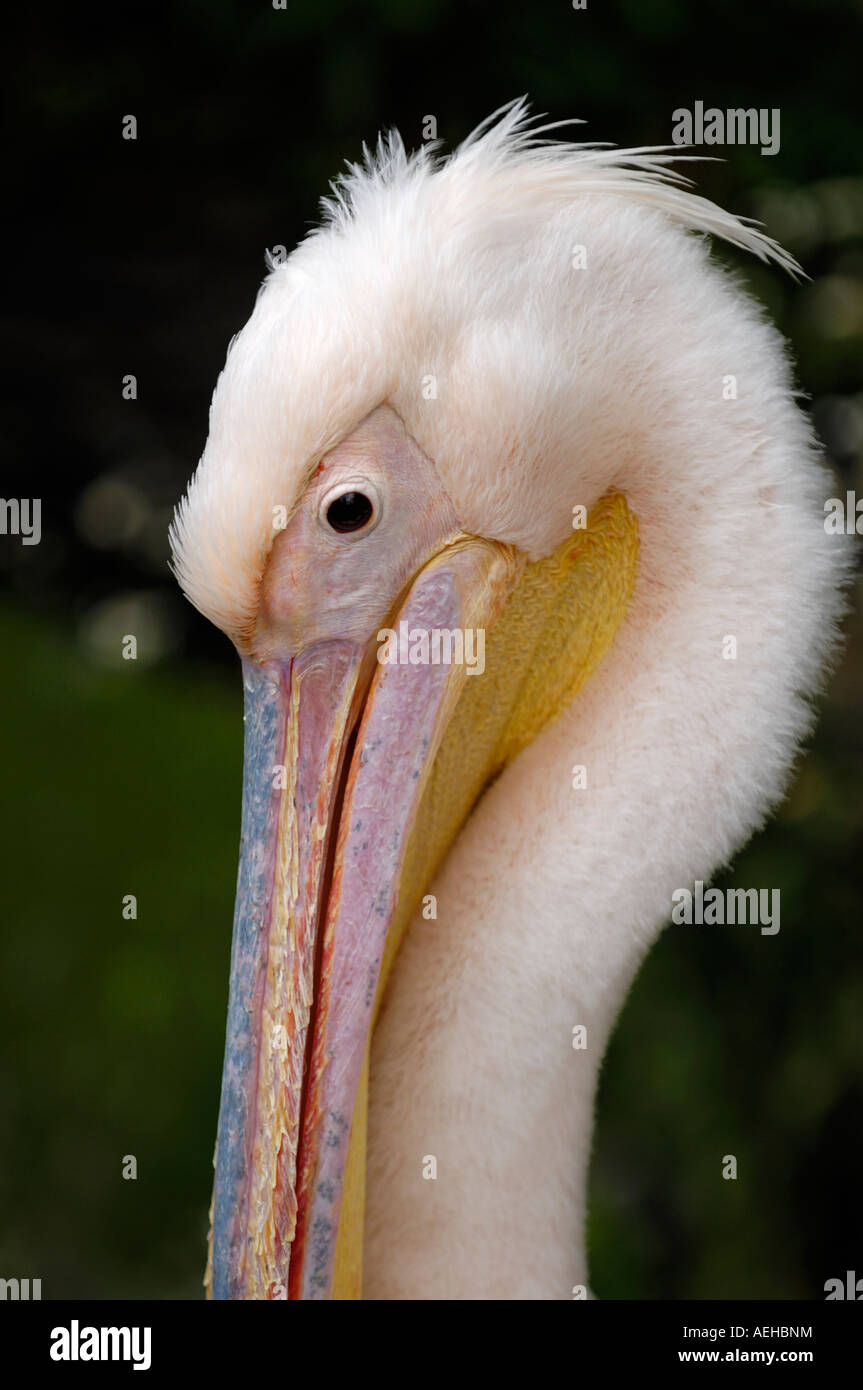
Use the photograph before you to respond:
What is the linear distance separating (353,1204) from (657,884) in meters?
0.60

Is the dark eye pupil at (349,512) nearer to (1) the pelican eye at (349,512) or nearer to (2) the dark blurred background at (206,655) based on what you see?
(1) the pelican eye at (349,512)

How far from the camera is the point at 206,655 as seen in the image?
5527 mm

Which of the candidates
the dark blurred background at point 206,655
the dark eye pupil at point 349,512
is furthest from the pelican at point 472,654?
the dark blurred background at point 206,655

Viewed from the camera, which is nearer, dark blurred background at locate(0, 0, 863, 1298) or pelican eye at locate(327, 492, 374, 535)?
pelican eye at locate(327, 492, 374, 535)

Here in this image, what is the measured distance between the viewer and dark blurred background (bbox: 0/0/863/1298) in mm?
3387

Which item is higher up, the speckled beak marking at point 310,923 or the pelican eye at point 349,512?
the pelican eye at point 349,512

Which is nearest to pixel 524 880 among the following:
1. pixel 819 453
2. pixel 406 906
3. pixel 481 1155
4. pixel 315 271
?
pixel 406 906

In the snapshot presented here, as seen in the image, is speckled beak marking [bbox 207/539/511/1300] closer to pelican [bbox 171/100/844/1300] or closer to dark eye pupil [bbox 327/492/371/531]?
pelican [bbox 171/100/844/1300]

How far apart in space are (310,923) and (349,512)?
552 millimetres

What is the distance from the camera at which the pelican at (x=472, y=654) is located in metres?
1.78

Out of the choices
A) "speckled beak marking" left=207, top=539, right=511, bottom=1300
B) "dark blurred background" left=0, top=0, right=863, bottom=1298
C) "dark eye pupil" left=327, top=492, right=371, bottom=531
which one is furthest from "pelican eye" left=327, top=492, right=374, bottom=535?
"dark blurred background" left=0, top=0, right=863, bottom=1298

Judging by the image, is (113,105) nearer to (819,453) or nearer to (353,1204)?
(819,453)

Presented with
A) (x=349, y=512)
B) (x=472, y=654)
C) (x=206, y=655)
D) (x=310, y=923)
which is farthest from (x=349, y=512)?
(x=206, y=655)

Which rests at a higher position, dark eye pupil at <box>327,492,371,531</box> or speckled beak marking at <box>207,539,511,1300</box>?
dark eye pupil at <box>327,492,371,531</box>
